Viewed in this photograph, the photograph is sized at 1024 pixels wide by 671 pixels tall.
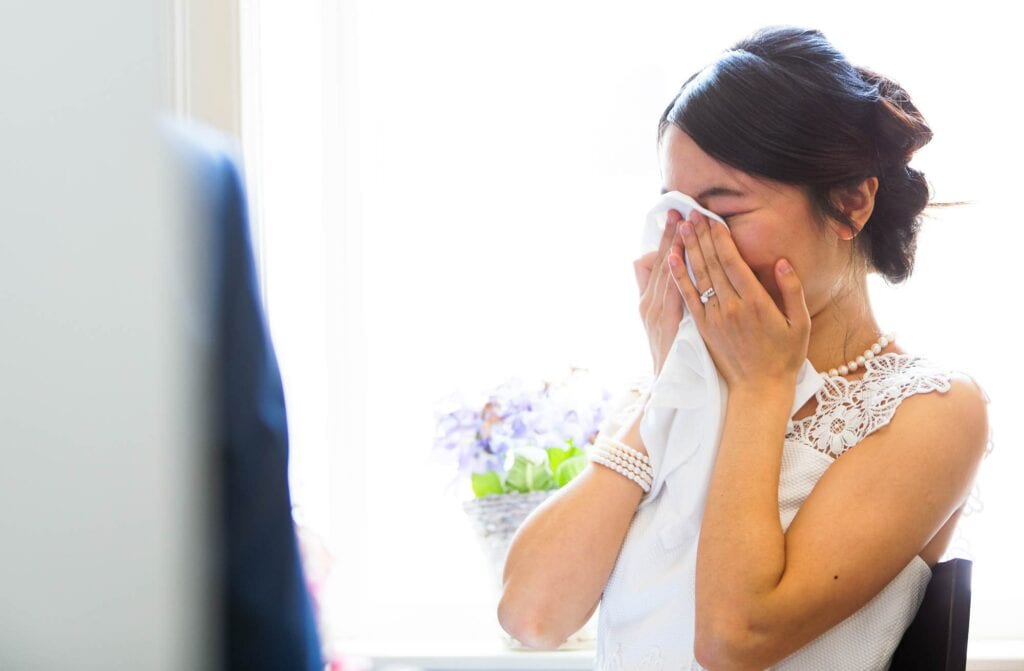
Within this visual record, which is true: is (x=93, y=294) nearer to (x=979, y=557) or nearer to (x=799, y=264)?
(x=799, y=264)

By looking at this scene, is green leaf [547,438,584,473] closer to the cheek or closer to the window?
the window

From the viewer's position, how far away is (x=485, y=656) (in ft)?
5.70

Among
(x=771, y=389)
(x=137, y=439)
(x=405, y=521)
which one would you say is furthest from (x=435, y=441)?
(x=137, y=439)

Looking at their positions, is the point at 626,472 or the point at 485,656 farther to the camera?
the point at 485,656

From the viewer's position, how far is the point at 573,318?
2.09 m

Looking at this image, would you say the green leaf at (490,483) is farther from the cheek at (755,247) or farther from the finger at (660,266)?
the cheek at (755,247)

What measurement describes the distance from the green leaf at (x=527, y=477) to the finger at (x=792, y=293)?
60 cm

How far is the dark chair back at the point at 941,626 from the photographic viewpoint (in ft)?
3.78

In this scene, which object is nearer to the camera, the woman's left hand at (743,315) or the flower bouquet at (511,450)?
the woman's left hand at (743,315)

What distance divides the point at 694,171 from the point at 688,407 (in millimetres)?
272

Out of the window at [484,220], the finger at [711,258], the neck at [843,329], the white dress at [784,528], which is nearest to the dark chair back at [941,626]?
the white dress at [784,528]

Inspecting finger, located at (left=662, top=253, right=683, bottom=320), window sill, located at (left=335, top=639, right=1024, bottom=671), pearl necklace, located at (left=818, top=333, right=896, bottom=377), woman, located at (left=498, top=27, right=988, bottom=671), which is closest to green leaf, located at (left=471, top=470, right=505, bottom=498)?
window sill, located at (left=335, top=639, right=1024, bottom=671)

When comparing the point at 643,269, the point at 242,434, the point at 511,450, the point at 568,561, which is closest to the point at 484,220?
the point at 511,450

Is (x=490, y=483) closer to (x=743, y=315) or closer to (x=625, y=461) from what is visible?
(x=625, y=461)
